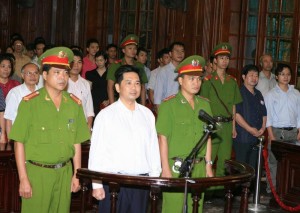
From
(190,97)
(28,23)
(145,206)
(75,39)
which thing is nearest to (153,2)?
(75,39)

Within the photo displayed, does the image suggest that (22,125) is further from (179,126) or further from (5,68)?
(5,68)

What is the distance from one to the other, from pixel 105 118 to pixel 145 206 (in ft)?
2.03

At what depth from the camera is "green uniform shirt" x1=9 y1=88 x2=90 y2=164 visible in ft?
14.0

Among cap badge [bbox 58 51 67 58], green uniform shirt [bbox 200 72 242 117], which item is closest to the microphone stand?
cap badge [bbox 58 51 67 58]

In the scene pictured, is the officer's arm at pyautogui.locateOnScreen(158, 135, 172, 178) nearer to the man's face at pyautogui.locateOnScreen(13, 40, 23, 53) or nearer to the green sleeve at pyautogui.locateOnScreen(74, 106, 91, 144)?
the green sleeve at pyautogui.locateOnScreen(74, 106, 91, 144)

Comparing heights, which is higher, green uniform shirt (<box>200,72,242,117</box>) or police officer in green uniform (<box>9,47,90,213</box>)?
green uniform shirt (<box>200,72,242,117</box>)

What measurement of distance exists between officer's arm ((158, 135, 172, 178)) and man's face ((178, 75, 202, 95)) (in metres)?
0.38

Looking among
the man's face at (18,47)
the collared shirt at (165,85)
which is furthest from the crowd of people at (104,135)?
the man's face at (18,47)

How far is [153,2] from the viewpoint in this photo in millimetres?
11078

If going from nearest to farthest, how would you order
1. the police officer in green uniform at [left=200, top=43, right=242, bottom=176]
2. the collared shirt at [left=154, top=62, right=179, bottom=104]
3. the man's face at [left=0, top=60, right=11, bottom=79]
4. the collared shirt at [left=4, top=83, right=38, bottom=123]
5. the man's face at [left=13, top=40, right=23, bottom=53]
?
the collared shirt at [left=4, top=83, right=38, bottom=123]
the man's face at [left=0, top=60, right=11, bottom=79]
the police officer in green uniform at [left=200, top=43, right=242, bottom=176]
the collared shirt at [left=154, top=62, right=179, bottom=104]
the man's face at [left=13, top=40, right=23, bottom=53]

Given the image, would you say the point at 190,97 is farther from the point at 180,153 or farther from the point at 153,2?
the point at 153,2

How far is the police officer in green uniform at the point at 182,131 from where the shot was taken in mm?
4605

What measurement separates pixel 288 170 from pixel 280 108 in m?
0.76

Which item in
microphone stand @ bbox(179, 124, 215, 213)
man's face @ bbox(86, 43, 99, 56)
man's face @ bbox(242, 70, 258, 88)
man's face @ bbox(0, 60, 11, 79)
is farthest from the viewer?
man's face @ bbox(86, 43, 99, 56)
